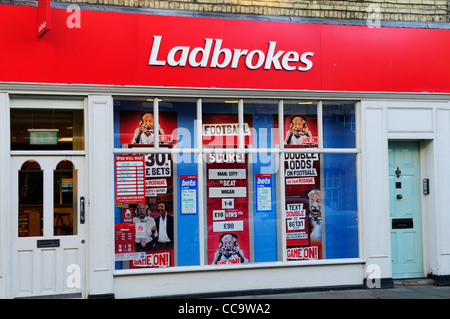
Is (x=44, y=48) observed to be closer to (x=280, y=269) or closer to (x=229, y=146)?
(x=229, y=146)

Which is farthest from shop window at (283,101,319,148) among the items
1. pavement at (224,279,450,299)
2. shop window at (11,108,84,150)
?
shop window at (11,108,84,150)

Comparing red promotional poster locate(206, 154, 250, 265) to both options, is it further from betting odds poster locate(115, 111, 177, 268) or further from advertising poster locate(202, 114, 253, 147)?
betting odds poster locate(115, 111, 177, 268)

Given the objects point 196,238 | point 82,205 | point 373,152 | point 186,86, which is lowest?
point 196,238

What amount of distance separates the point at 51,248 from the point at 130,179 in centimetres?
156

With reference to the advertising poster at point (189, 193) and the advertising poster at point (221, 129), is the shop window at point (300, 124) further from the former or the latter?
the advertising poster at point (189, 193)

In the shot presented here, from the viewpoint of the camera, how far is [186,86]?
9289 millimetres

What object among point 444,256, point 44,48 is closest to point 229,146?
point 44,48

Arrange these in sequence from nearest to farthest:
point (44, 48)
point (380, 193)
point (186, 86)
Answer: point (44, 48)
point (186, 86)
point (380, 193)

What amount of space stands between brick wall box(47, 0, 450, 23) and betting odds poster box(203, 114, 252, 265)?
1.79m

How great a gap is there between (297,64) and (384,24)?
5.77ft

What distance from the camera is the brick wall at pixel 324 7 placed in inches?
369

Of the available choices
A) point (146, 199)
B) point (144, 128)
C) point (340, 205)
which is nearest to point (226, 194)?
point (146, 199)

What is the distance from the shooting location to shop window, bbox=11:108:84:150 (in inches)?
344

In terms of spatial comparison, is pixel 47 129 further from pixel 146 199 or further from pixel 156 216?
pixel 156 216
